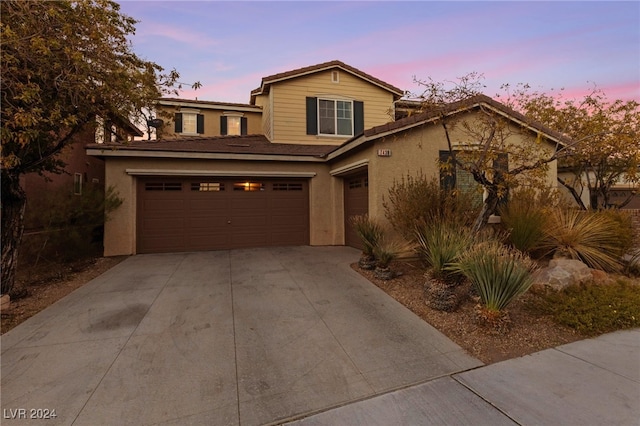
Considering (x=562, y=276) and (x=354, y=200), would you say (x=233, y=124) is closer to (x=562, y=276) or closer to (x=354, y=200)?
(x=354, y=200)

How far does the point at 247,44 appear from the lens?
9453 millimetres

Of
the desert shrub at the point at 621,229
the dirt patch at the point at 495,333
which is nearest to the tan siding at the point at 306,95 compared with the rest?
the desert shrub at the point at 621,229

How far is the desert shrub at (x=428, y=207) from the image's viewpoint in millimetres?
6426

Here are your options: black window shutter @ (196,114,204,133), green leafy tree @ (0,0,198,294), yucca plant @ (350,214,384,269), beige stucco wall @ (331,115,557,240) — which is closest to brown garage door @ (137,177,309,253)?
beige stucco wall @ (331,115,557,240)

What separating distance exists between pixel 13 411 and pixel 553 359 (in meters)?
5.77

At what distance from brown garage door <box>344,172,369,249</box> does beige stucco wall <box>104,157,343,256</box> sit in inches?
14.5

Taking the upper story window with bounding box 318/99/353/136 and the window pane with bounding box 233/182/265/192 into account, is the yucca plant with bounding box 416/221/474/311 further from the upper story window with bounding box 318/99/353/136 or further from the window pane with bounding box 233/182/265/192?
the upper story window with bounding box 318/99/353/136

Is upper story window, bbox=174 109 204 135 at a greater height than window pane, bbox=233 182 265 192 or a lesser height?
greater

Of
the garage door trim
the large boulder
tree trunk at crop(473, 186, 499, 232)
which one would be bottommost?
the large boulder

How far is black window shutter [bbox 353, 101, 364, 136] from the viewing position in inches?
517

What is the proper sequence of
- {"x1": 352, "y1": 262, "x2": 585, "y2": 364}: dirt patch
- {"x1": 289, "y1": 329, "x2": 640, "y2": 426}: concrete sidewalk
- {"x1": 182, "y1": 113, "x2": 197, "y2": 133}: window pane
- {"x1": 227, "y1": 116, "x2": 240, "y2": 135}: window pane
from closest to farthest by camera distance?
{"x1": 289, "y1": 329, "x2": 640, "y2": 426}: concrete sidewalk → {"x1": 352, "y1": 262, "x2": 585, "y2": 364}: dirt patch → {"x1": 182, "y1": 113, "x2": 197, "y2": 133}: window pane → {"x1": 227, "y1": 116, "x2": 240, "y2": 135}: window pane

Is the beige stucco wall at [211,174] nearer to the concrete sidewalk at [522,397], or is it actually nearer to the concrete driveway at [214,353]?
the concrete driveway at [214,353]

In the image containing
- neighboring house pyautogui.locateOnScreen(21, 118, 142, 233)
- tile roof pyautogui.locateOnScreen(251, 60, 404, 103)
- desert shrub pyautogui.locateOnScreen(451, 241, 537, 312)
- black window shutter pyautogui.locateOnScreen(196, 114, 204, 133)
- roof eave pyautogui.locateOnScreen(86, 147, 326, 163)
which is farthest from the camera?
black window shutter pyautogui.locateOnScreen(196, 114, 204, 133)

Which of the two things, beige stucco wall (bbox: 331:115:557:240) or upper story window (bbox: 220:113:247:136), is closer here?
beige stucco wall (bbox: 331:115:557:240)
